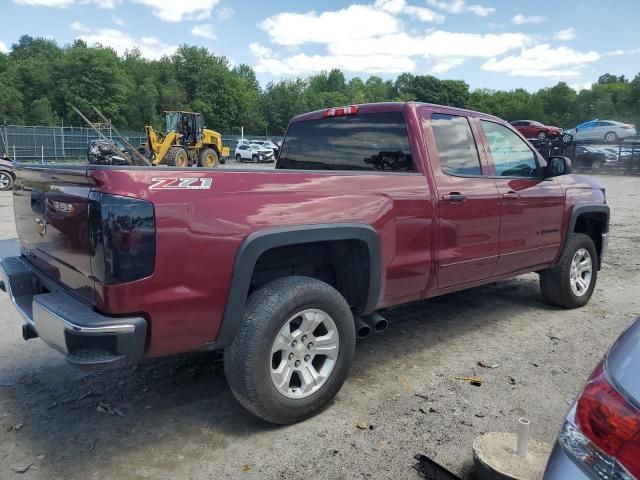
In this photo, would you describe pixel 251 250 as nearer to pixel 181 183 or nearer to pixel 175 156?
pixel 181 183

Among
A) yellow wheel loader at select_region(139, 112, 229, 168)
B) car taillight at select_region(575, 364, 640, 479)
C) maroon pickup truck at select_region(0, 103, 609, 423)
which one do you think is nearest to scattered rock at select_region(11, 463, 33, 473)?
maroon pickup truck at select_region(0, 103, 609, 423)

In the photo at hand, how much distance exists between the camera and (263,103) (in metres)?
95.4

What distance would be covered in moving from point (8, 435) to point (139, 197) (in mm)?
1718

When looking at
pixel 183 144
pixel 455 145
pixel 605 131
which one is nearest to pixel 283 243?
pixel 455 145

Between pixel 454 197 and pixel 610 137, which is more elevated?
pixel 610 137

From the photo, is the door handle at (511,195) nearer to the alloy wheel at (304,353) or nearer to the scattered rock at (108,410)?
the alloy wheel at (304,353)

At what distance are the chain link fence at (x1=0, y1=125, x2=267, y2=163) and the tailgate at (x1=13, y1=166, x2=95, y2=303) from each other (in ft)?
101

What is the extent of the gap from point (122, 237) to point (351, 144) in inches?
91.9

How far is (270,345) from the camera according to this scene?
9.61 feet

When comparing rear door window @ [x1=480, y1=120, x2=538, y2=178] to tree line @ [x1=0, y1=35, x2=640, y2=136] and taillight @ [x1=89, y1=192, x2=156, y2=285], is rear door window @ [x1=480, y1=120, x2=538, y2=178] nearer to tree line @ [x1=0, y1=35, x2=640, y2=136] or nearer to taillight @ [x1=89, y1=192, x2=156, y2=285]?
taillight @ [x1=89, y1=192, x2=156, y2=285]

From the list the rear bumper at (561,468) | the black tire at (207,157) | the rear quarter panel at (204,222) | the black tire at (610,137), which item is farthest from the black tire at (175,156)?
the black tire at (610,137)

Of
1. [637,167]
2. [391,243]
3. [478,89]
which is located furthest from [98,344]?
[478,89]

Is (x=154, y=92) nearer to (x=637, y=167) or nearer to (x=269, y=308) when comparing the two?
(x=637, y=167)

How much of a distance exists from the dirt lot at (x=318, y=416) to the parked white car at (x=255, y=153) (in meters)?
34.5
